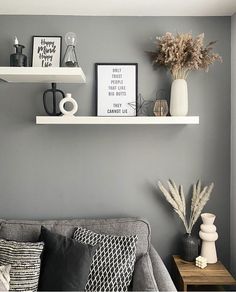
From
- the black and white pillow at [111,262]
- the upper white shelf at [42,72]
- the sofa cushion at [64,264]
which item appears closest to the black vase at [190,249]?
the black and white pillow at [111,262]

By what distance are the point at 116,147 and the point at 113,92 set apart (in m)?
0.44

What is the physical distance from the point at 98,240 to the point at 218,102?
1431mm

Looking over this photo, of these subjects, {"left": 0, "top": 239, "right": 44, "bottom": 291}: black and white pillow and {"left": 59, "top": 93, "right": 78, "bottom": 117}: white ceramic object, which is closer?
{"left": 0, "top": 239, "right": 44, "bottom": 291}: black and white pillow

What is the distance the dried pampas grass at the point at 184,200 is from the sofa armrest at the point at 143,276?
0.44 metres

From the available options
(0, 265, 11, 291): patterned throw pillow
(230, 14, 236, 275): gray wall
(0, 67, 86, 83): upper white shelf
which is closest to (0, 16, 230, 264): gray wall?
(230, 14, 236, 275): gray wall

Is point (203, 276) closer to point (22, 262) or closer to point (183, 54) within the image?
point (22, 262)

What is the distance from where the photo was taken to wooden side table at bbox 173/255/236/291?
Result: 2.03 m

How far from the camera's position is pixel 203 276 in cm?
206

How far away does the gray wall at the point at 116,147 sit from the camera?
2.38 meters

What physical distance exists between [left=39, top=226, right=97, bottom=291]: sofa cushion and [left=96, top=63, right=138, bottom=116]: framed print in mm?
1029

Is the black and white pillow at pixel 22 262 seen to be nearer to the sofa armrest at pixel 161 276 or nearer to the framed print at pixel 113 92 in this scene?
the sofa armrest at pixel 161 276

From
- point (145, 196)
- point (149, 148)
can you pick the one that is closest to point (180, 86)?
point (149, 148)

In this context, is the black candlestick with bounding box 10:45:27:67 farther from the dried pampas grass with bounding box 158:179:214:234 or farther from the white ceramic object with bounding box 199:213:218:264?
the white ceramic object with bounding box 199:213:218:264

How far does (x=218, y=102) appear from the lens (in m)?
2.41
